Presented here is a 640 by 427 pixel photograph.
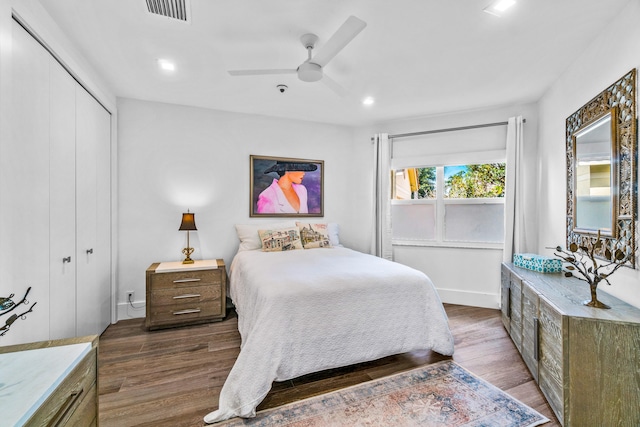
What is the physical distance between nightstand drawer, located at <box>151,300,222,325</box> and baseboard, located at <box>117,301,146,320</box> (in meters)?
0.55

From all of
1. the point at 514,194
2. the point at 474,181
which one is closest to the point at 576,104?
the point at 514,194

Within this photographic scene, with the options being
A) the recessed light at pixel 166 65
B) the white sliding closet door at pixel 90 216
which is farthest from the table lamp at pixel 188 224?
the recessed light at pixel 166 65

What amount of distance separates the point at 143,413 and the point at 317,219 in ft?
9.45

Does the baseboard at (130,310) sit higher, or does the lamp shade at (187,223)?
the lamp shade at (187,223)

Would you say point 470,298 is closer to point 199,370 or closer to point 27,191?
point 199,370

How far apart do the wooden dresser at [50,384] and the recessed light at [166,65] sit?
224 cm

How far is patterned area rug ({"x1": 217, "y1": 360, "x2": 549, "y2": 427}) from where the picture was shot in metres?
1.67

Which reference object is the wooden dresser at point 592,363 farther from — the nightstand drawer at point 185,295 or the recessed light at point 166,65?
the recessed light at point 166,65

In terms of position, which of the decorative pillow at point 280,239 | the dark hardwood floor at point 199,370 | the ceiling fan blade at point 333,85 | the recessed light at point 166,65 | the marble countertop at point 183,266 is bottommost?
the dark hardwood floor at point 199,370

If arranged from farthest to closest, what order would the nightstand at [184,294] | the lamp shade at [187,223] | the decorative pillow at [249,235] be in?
the decorative pillow at [249,235]
the lamp shade at [187,223]
the nightstand at [184,294]

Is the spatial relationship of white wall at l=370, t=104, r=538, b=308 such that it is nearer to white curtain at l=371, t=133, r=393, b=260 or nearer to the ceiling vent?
white curtain at l=371, t=133, r=393, b=260

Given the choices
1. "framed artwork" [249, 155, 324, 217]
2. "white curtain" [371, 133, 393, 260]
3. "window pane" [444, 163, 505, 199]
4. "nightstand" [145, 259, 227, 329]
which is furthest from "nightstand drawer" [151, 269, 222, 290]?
"window pane" [444, 163, 505, 199]

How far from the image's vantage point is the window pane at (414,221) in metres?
3.99

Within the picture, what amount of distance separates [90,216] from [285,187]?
2.14 meters
